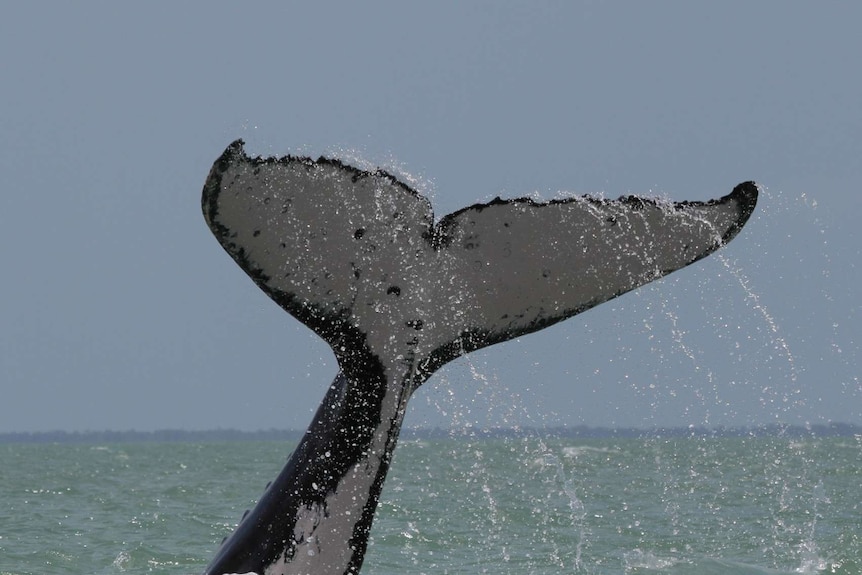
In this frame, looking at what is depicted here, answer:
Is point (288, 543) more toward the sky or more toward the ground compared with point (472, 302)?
more toward the ground

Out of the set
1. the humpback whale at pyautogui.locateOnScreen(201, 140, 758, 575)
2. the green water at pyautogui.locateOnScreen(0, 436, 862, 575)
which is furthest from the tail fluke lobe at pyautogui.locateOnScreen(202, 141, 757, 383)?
the green water at pyautogui.locateOnScreen(0, 436, 862, 575)

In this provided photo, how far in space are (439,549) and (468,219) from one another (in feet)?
33.0

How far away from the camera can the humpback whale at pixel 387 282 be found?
4.94 meters

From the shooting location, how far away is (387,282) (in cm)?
524

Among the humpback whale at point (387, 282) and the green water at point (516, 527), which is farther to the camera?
the green water at point (516, 527)

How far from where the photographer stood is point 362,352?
5387 millimetres

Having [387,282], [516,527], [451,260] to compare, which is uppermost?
[451,260]

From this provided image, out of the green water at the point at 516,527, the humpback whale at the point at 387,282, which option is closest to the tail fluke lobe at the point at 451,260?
the humpback whale at the point at 387,282

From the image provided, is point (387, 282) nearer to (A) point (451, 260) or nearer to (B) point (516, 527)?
(A) point (451, 260)

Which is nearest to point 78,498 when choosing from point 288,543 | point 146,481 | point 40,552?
point 146,481

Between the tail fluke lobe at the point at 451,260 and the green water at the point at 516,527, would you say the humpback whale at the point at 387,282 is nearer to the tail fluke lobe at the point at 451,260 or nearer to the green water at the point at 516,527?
the tail fluke lobe at the point at 451,260

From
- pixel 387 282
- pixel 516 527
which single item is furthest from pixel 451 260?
pixel 516 527

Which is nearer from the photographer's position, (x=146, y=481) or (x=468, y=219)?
(x=468, y=219)

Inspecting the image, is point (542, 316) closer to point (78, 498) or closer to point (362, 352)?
point (362, 352)
